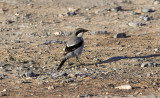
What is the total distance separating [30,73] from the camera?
31.0 ft

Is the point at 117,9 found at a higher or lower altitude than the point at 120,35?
higher

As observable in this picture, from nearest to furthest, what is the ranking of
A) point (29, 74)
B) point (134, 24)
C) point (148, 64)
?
point (29, 74), point (148, 64), point (134, 24)

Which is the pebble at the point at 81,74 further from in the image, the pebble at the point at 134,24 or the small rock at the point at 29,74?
the pebble at the point at 134,24

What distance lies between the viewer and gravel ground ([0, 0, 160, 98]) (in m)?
8.52

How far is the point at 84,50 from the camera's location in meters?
12.5

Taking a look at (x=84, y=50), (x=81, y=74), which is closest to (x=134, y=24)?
(x=84, y=50)

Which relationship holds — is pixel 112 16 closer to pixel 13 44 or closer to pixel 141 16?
pixel 141 16

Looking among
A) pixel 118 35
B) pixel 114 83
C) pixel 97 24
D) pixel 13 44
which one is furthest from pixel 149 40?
pixel 114 83

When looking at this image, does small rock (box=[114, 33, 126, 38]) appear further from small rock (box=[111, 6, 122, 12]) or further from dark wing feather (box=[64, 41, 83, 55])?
small rock (box=[111, 6, 122, 12])

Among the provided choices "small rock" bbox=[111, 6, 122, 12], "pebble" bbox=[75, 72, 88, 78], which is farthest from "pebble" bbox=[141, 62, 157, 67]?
"small rock" bbox=[111, 6, 122, 12]

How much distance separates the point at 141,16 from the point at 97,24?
7.36 feet

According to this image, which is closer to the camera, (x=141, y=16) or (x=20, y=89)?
(x=20, y=89)

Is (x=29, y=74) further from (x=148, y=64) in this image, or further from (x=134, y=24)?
(x=134, y=24)

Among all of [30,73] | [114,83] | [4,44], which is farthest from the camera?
[4,44]
